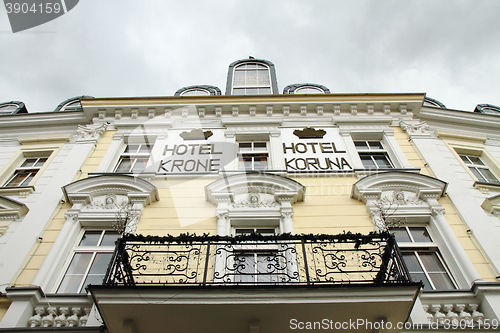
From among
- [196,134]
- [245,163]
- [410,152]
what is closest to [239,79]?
[196,134]

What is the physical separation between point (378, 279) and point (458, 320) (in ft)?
5.39

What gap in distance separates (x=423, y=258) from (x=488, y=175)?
201 inches

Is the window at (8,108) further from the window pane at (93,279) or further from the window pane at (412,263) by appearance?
the window pane at (412,263)

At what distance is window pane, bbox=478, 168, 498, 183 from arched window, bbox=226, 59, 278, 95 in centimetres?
739

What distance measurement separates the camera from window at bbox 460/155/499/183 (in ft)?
36.4

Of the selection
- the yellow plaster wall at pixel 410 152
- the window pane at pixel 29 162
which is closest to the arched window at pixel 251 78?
the yellow plaster wall at pixel 410 152

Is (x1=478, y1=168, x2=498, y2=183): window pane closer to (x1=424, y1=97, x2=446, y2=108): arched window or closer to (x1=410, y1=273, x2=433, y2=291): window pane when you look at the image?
(x1=424, y1=97, x2=446, y2=108): arched window

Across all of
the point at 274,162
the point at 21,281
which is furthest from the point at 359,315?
the point at 21,281

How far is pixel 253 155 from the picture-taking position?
1169cm

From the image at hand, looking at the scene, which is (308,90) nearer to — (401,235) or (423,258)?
(401,235)

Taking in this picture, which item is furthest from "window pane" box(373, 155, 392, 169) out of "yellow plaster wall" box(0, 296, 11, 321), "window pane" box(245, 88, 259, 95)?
"yellow plaster wall" box(0, 296, 11, 321)

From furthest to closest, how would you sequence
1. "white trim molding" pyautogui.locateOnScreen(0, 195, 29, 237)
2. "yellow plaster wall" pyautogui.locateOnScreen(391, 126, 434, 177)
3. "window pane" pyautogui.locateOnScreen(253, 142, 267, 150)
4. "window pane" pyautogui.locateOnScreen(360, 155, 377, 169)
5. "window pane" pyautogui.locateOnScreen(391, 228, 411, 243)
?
"window pane" pyautogui.locateOnScreen(253, 142, 267, 150) → "window pane" pyautogui.locateOnScreen(360, 155, 377, 169) → "yellow plaster wall" pyautogui.locateOnScreen(391, 126, 434, 177) → "white trim molding" pyautogui.locateOnScreen(0, 195, 29, 237) → "window pane" pyautogui.locateOnScreen(391, 228, 411, 243)

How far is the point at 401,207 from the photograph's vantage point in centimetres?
896

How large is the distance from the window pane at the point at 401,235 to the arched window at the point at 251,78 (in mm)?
7426
